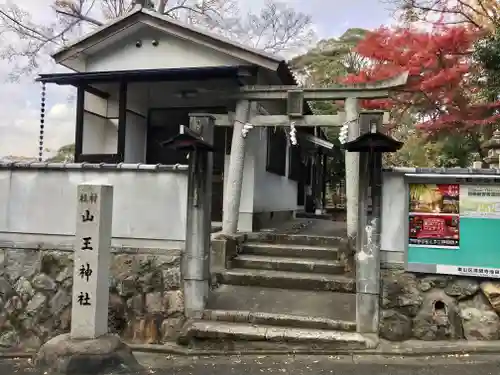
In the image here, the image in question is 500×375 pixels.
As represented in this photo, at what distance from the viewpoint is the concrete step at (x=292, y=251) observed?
32.6ft

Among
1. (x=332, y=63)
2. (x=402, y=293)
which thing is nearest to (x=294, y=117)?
(x=402, y=293)

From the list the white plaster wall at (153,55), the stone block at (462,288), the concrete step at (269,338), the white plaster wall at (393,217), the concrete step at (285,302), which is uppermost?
the white plaster wall at (153,55)

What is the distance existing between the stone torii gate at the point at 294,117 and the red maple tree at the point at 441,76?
15.2 feet

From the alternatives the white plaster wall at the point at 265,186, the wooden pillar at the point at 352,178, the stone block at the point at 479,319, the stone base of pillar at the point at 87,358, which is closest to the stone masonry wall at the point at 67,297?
the stone base of pillar at the point at 87,358

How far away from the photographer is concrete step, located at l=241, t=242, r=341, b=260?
9.93m

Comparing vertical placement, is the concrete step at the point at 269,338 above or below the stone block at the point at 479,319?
below

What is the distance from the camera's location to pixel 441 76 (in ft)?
49.7

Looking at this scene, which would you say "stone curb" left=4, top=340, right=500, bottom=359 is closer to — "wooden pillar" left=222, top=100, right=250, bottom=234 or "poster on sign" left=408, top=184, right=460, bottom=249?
"poster on sign" left=408, top=184, right=460, bottom=249

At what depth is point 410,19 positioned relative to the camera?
55.1 ft

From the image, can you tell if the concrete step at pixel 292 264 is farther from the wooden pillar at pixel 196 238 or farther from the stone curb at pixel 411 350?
the stone curb at pixel 411 350

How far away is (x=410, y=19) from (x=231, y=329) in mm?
14321

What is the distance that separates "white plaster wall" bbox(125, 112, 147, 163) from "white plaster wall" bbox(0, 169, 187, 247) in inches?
160

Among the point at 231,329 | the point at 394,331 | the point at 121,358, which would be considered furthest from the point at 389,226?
the point at 121,358

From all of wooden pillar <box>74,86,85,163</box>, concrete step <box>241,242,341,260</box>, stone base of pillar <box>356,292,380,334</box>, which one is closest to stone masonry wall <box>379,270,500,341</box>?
stone base of pillar <box>356,292,380,334</box>
